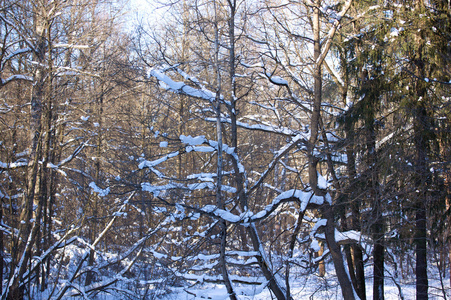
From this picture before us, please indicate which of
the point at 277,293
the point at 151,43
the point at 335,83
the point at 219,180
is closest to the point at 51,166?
the point at 151,43

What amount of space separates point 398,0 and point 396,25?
2.98 feet

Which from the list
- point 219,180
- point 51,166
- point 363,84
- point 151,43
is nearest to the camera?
point 219,180

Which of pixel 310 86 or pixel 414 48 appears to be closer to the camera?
pixel 414 48

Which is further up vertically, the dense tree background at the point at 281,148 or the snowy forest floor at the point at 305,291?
the dense tree background at the point at 281,148

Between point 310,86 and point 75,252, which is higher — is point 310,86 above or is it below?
above

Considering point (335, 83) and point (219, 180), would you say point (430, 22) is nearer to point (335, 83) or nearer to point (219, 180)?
point (335, 83)

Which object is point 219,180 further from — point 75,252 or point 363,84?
point 75,252

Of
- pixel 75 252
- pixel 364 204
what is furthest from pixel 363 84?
pixel 75 252

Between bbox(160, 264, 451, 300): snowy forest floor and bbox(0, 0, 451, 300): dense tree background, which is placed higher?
bbox(0, 0, 451, 300): dense tree background

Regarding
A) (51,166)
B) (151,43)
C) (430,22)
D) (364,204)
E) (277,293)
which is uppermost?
(430,22)

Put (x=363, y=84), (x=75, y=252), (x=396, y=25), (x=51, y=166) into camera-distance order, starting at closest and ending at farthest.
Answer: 1. (x=396, y=25)
2. (x=363, y=84)
3. (x=51, y=166)
4. (x=75, y=252)

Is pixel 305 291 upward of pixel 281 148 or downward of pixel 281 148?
downward

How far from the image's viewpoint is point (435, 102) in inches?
304

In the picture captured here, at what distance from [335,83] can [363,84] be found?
4.69 feet
